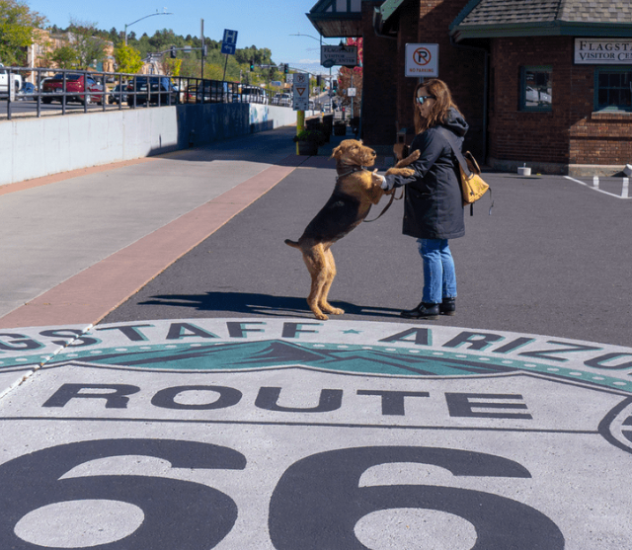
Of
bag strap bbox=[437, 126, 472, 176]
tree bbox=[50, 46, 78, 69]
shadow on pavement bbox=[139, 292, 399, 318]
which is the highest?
tree bbox=[50, 46, 78, 69]

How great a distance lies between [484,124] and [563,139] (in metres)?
3.63

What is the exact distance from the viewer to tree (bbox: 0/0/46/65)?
2594 inches

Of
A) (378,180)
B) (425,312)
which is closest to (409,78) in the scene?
(425,312)

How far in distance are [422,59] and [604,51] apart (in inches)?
174

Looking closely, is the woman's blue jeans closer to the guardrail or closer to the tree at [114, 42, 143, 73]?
the guardrail

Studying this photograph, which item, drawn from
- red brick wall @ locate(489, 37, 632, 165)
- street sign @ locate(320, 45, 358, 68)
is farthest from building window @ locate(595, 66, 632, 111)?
street sign @ locate(320, 45, 358, 68)

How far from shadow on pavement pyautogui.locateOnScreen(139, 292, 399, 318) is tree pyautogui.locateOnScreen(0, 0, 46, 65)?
64108 mm

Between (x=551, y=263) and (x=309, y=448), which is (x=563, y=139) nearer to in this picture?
(x=551, y=263)

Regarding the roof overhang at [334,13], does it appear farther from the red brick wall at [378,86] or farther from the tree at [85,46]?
the tree at [85,46]

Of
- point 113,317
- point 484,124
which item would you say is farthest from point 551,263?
point 484,124

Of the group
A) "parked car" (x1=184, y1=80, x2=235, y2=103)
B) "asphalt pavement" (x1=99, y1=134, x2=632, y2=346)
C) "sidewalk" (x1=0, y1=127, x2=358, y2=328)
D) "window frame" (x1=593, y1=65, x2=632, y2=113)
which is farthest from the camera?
"parked car" (x1=184, y1=80, x2=235, y2=103)

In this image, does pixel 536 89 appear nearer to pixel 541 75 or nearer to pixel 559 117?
pixel 541 75

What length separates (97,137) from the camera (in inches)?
930

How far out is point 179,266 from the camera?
934 centimetres
